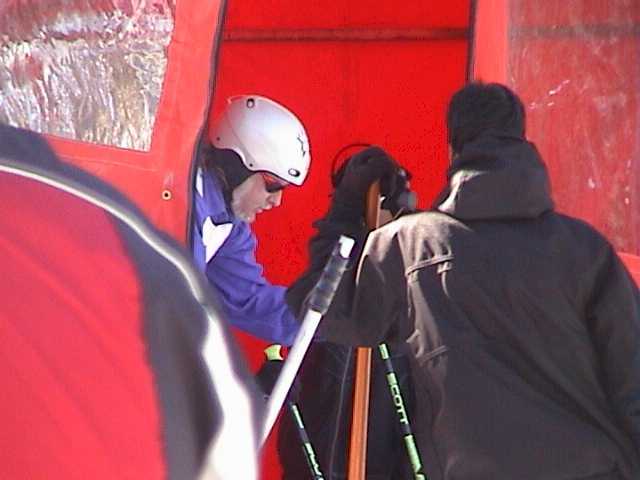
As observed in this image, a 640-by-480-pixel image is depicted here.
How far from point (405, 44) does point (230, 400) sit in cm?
426

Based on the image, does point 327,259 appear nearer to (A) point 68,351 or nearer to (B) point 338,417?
(B) point 338,417

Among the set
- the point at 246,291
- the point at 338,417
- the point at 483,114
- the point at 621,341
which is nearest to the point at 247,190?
the point at 246,291

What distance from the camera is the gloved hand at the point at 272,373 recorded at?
512cm

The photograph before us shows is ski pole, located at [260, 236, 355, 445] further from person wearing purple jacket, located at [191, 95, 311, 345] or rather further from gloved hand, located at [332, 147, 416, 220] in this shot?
person wearing purple jacket, located at [191, 95, 311, 345]

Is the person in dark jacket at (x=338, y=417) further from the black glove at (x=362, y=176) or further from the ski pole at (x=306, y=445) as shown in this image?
the black glove at (x=362, y=176)

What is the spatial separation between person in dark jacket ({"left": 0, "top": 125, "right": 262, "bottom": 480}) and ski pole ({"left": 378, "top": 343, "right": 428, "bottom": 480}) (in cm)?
303

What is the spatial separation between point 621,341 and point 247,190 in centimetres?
160

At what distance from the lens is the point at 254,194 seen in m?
4.86

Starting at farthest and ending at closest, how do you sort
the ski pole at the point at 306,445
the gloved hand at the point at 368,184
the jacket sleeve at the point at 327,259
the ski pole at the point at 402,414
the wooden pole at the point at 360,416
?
1. the ski pole at the point at 306,445
2. the ski pole at the point at 402,414
3. the wooden pole at the point at 360,416
4. the gloved hand at the point at 368,184
5. the jacket sleeve at the point at 327,259

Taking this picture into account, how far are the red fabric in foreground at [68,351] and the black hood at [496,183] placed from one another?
6.46ft

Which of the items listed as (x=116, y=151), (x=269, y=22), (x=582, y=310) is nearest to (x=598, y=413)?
(x=582, y=310)

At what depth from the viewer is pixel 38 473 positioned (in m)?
1.68

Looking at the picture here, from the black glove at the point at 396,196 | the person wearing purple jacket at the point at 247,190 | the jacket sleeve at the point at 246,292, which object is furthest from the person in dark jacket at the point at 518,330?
the jacket sleeve at the point at 246,292

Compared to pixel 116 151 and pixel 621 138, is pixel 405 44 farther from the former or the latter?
pixel 116 151
